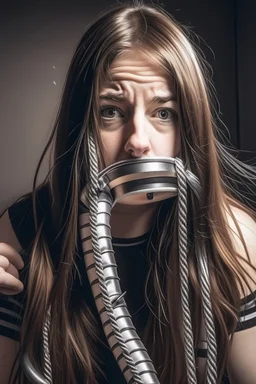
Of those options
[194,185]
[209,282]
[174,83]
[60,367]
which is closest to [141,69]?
[174,83]

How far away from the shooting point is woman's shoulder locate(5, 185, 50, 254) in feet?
2.89

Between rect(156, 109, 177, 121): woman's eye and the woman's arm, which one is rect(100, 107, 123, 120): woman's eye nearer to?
rect(156, 109, 177, 121): woman's eye

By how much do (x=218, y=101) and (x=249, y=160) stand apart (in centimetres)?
10

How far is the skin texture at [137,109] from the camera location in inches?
30.7

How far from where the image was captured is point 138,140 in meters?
0.76

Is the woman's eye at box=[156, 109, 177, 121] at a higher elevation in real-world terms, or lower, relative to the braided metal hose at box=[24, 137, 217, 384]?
higher

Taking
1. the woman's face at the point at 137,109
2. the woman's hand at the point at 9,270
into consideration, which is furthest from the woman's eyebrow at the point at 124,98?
the woman's hand at the point at 9,270

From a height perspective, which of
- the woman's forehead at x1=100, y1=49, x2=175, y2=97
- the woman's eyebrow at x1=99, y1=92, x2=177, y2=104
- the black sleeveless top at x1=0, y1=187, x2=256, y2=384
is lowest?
the black sleeveless top at x1=0, y1=187, x2=256, y2=384

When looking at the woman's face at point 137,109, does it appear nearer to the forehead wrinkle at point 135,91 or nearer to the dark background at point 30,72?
the forehead wrinkle at point 135,91

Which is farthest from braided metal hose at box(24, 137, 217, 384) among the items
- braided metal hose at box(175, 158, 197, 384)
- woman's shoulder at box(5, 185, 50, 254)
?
woman's shoulder at box(5, 185, 50, 254)

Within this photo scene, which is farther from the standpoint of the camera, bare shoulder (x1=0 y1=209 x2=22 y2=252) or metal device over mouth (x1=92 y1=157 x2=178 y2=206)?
bare shoulder (x1=0 y1=209 x2=22 y2=252)

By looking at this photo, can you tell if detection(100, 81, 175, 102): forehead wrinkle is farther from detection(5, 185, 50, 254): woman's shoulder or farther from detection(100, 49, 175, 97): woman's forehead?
detection(5, 185, 50, 254): woman's shoulder

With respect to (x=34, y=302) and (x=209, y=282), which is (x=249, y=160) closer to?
(x=209, y=282)

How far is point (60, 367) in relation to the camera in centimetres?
81
